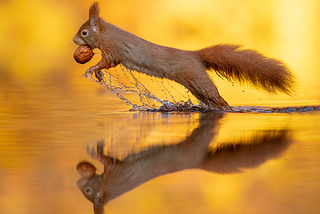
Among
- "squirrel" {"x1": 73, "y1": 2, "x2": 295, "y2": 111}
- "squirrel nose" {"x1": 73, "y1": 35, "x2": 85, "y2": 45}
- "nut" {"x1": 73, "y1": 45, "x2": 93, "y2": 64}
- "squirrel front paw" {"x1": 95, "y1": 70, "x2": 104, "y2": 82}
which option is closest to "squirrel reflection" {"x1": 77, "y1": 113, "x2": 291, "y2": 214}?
"squirrel" {"x1": 73, "y1": 2, "x2": 295, "y2": 111}

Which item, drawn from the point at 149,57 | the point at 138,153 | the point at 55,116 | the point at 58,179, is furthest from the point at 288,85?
the point at 58,179

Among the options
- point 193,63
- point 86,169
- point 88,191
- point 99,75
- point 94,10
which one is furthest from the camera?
point 94,10

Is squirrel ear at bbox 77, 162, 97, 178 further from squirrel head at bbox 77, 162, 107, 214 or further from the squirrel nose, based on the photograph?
the squirrel nose

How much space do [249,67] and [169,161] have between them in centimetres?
306

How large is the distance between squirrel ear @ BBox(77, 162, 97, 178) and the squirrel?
274cm

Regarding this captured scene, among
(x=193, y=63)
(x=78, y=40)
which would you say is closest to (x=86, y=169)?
(x=193, y=63)

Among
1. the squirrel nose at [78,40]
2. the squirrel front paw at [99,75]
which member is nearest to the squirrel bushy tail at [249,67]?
the squirrel front paw at [99,75]

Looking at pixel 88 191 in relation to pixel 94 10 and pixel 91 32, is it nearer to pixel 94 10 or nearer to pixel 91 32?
pixel 91 32

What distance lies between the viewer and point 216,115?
4.42m

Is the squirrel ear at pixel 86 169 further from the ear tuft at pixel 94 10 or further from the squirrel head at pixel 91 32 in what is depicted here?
the ear tuft at pixel 94 10

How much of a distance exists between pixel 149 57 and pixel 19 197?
11.4ft

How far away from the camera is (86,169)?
2186 millimetres

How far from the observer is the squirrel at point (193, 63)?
→ 502 cm

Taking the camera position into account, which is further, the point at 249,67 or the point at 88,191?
the point at 249,67
